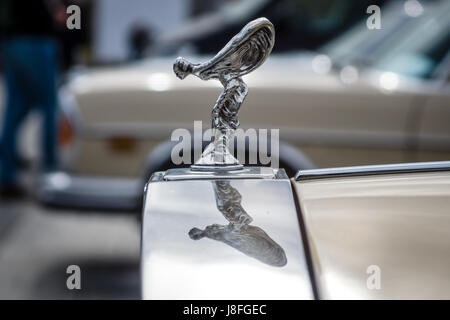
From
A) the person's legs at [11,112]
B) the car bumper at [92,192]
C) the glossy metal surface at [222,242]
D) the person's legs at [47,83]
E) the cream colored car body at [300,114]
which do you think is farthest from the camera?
the person's legs at [11,112]

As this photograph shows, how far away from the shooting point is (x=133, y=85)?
152 inches

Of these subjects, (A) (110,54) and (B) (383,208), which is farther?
(A) (110,54)

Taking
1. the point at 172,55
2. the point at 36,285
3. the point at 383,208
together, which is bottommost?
the point at 383,208

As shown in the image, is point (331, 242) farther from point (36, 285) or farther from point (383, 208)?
point (36, 285)

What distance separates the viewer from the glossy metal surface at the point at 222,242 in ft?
3.27

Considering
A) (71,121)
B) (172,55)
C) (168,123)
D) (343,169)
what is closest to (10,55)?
(172,55)

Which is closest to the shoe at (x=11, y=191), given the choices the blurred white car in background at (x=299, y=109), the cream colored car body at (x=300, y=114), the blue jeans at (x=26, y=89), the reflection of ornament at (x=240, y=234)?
the blue jeans at (x=26, y=89)

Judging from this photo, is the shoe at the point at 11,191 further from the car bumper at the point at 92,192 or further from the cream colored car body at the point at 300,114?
the cream colored car body at the point at 300,114

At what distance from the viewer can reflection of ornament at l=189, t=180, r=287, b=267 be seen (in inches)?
41.6

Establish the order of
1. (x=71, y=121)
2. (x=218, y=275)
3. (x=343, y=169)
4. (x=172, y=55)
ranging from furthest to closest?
(x=172, y=55) < (x=71, y=121) < (x=343, y=169) < (x=218, y=275)

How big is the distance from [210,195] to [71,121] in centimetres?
291

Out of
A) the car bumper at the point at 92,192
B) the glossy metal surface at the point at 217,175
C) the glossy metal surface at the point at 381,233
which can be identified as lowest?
the glossy metal surface at the point at 381,233

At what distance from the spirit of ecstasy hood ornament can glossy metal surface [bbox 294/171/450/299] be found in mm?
138

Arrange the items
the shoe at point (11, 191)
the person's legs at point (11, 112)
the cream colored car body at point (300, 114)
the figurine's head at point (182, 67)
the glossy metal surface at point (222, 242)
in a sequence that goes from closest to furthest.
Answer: the glossy metal surface at point (222, 242)
the figurine's head at point (182, 67)
the cream colored car body at point (300, 114)
the person's legs at point (11, 112)
the shoe at point (11, 191)
